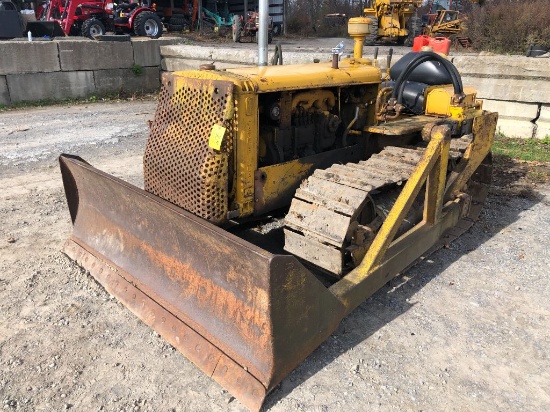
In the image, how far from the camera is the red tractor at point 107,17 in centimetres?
1673

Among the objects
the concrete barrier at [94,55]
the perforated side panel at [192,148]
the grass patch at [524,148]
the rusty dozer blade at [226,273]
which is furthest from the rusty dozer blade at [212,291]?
the concrete barrier at [94,55]

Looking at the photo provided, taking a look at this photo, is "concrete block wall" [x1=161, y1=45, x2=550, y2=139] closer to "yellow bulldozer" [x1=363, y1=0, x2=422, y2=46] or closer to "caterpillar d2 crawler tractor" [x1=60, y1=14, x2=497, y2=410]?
"caterpillar d2 crawler tractor" [x1=60, y1=14, x2=497, y2=410]

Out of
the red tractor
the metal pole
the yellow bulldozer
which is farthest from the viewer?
the yellow bulldozer

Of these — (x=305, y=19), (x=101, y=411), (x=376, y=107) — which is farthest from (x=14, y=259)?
(x=305, y=19)

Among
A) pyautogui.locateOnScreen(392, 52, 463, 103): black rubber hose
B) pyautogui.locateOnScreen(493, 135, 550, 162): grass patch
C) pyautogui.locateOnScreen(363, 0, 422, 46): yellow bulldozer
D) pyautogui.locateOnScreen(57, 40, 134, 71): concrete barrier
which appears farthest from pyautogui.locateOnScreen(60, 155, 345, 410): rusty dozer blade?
pyautogui.locateOnScreen(363, 0, 422, 46): yellow bulldozer

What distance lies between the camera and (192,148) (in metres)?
3.46

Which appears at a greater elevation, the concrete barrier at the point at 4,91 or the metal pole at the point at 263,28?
the metal pole at the point at 263,28

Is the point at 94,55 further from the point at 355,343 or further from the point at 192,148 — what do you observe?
the point at 355,343

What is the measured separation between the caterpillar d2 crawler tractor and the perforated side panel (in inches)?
0.4

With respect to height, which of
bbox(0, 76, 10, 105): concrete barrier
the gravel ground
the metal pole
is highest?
the metal pole

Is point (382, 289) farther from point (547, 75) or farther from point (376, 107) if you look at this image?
point (547, 75)

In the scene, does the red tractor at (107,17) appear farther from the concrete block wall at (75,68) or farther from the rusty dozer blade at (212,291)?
the rusty dozer blade at (212,291)

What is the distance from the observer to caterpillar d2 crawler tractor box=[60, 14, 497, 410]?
2764mm

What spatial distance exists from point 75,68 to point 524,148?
1054 cm
